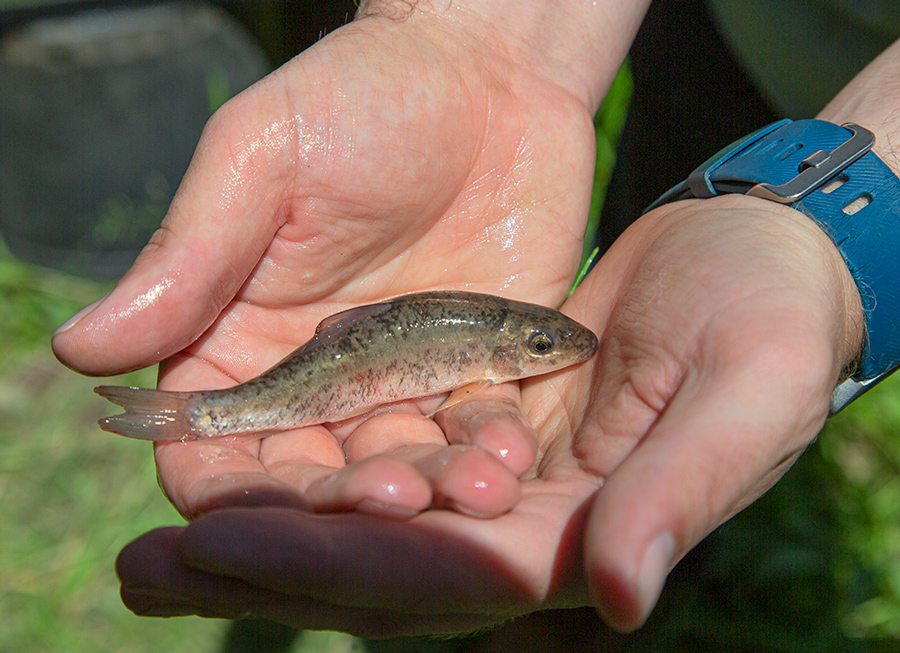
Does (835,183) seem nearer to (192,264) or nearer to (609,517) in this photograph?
(609,517)

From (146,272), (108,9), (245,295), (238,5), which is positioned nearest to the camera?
(146,272)

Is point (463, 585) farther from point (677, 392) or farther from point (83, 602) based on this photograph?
point (83, 602)

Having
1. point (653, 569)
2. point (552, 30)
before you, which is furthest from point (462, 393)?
point (552, 30)

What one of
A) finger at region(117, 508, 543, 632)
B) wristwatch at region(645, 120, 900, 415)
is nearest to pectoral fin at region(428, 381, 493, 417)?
finger at region(117, 508, 543, 632)

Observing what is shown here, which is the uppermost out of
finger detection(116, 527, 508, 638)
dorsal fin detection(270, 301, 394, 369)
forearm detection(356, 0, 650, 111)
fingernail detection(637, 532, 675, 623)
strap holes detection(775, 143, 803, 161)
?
forearm detection(356, 0, 650, 111)

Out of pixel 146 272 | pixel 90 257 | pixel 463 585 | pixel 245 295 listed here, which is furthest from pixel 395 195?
pixel 90 257

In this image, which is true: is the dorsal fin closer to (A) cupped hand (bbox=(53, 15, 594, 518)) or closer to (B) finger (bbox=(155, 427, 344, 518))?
(A) cupped hand (bbox=(53, 15, 594, 518))
